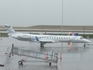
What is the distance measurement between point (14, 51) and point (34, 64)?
9.22 feet

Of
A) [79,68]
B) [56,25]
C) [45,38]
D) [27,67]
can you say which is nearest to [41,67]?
[27,67]

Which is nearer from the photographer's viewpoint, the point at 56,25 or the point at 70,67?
the point at 70,67

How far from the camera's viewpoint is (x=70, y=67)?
21.1 m

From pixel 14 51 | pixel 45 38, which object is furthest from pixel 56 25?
pixel 14 51

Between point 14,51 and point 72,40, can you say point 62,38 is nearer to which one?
point 72,40

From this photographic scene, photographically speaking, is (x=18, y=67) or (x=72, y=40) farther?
(x=72, y=40)

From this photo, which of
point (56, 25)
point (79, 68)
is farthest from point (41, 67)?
point (56, 25)

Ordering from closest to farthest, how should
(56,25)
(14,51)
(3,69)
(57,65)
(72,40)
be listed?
(3,69)
(57,65)
(14,51)
(72,40)
(56,25)

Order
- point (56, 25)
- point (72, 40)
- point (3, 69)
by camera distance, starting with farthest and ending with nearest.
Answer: point (56, 25), point (72, 40), point (3, 69)

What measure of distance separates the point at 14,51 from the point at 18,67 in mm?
3496

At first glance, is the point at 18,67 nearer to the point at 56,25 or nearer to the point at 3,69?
the point at 3,69

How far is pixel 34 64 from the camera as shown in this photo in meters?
22.3

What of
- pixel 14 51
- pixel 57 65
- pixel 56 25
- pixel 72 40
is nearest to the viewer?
pixel 57 65

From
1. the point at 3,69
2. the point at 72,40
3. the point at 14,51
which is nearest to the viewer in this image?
the point at 3,69
